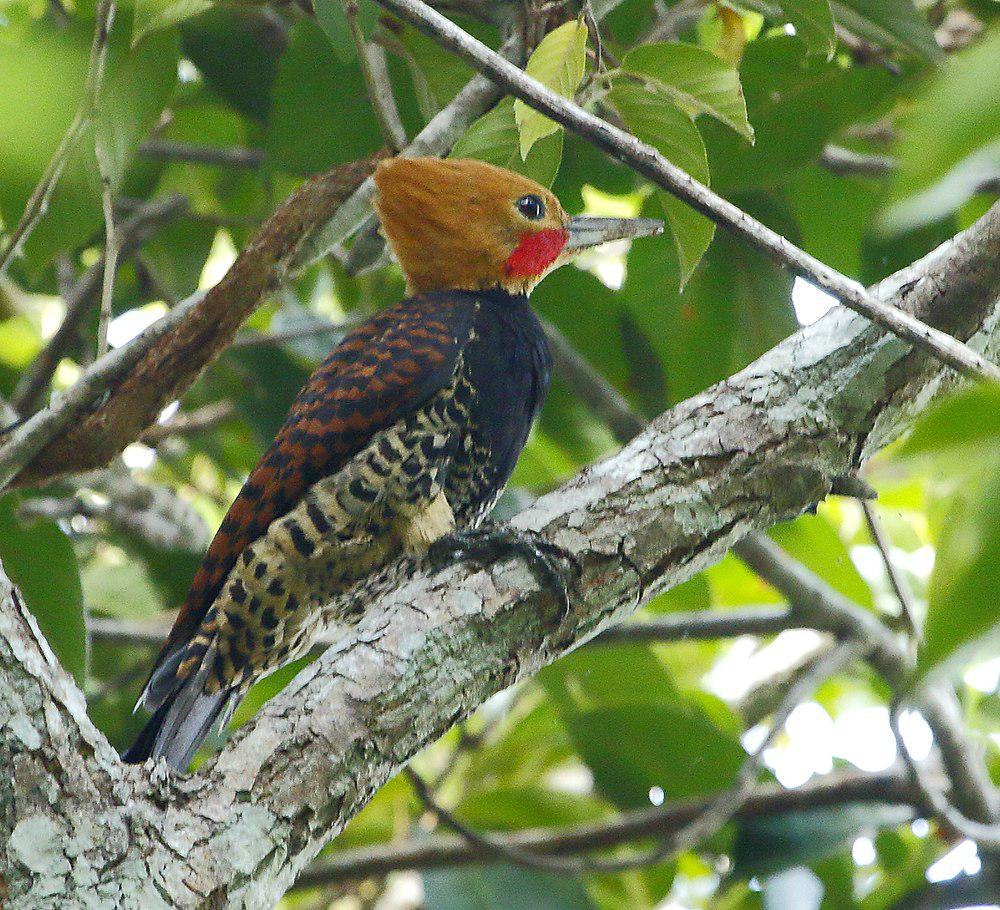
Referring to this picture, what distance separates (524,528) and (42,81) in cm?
162

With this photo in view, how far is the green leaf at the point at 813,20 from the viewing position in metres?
2.63

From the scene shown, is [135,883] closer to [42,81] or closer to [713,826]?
[42,81]

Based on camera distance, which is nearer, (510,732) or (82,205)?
(82,205)

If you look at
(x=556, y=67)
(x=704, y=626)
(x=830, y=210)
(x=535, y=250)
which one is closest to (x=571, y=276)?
(x=535, y=250)

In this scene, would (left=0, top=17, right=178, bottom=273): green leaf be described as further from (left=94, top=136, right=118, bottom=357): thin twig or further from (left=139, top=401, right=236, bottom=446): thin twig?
(left=139, top=401, right=236, bottom=446): thin twig

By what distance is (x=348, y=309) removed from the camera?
15.4ft

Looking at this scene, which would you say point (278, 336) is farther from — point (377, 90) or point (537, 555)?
point (537, 555)

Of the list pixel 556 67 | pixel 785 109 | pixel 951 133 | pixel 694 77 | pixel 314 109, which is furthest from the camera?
pixel 314 109

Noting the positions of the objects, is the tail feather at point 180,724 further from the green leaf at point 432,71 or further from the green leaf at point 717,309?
the green leaf at point 717,309

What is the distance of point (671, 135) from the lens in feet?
7.64

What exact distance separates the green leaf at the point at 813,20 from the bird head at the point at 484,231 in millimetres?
870

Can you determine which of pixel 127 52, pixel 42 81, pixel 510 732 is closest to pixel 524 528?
pixel 42 81

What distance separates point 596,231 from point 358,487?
1.14m

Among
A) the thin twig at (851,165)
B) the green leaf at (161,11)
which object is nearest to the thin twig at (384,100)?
the green leaf at (161,11)
